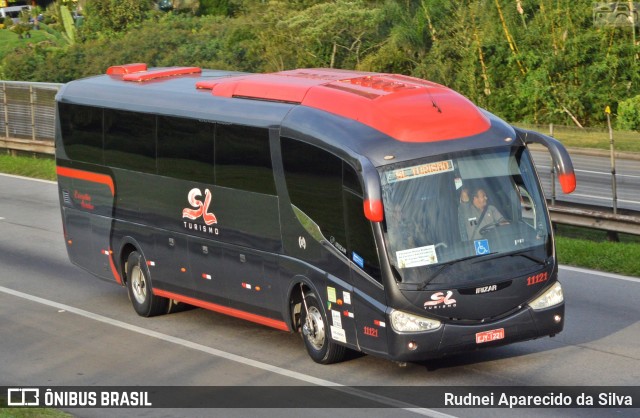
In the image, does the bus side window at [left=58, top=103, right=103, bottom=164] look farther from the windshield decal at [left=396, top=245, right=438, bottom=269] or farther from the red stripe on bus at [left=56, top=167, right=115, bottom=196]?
the windshield decal at [left=396, top=245, right=438, bottom=269]

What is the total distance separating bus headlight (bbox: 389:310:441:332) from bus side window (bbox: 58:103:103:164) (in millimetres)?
6801

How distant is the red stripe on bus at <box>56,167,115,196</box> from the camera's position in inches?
679

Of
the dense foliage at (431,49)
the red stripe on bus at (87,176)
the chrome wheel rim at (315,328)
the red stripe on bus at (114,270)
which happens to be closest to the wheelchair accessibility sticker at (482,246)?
the chrome wheel rim at (315,328)

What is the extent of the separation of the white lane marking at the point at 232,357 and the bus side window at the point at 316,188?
4.69 feet

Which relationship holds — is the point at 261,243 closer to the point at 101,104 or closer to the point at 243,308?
the point at 243,308

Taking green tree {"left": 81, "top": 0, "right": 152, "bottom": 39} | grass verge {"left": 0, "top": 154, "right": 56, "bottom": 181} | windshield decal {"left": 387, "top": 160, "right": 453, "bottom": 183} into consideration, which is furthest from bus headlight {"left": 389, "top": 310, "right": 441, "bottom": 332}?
green tree {"left": 81, "top": 0, "right": 152, "bottom": 39}

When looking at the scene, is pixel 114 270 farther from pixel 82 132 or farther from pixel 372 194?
pixel 372 194

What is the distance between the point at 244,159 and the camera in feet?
47.4

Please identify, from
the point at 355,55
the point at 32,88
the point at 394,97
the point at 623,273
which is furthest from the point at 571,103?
the point at 394,97

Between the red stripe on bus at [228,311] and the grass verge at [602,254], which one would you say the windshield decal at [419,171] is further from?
the grass verge at [602,254]

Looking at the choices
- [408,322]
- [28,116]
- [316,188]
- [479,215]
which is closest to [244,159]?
[316,188]

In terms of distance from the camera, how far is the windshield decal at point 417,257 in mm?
12156

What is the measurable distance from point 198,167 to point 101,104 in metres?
2.82

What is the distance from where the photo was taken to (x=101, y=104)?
17406 millimetres
